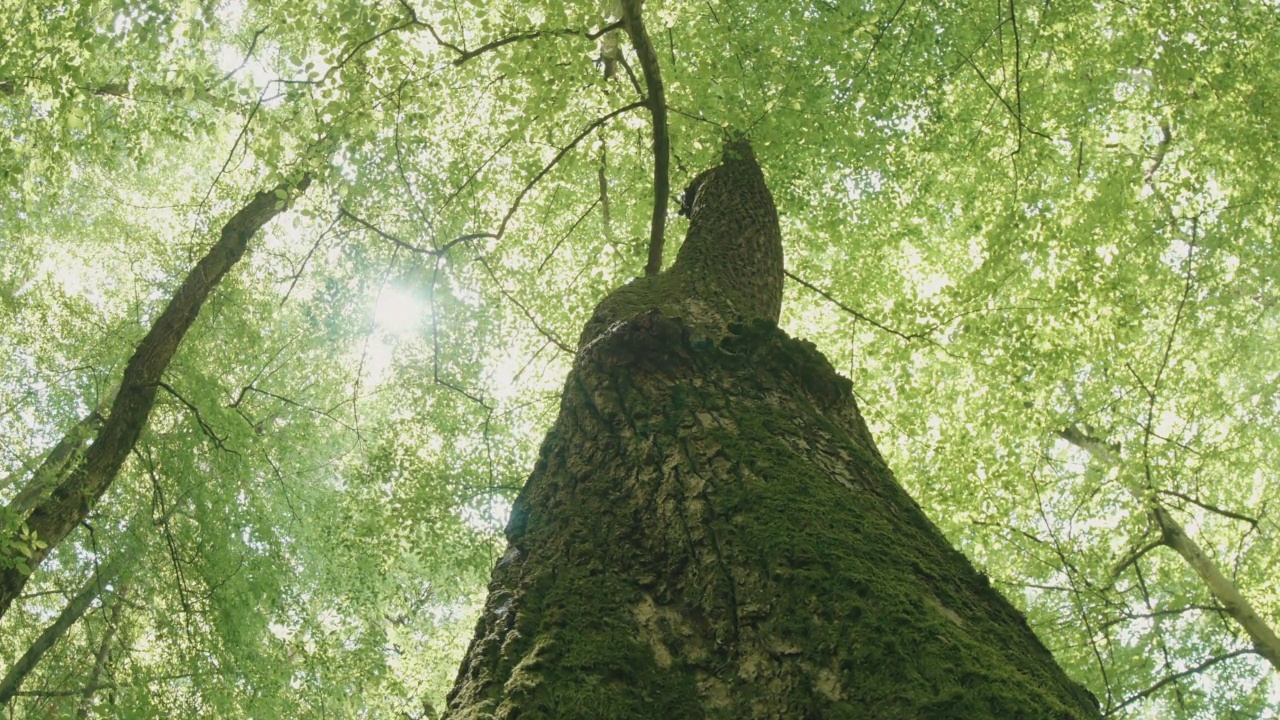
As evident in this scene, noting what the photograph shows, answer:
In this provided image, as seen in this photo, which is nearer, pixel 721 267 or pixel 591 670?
pixel 591 670

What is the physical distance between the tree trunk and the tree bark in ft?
10.6

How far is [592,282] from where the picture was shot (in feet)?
23.9

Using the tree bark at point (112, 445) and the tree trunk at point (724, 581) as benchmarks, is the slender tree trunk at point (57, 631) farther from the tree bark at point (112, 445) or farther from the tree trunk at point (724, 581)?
the tree trunk at point (724, 581)

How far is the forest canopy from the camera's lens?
6.60 meters

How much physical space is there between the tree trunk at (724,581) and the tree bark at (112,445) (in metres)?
3.22

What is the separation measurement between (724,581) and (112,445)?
5.82 metres

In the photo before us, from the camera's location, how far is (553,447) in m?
3.01

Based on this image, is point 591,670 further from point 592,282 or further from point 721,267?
point 592,282

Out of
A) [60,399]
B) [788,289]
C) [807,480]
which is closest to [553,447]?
[807,480]

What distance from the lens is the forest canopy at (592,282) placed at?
6.60 meters

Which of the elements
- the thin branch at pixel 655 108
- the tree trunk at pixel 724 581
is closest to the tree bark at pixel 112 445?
the thin branch at pixel 655 108

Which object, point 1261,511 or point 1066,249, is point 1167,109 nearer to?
point 1066,249

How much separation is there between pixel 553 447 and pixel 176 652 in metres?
7.35

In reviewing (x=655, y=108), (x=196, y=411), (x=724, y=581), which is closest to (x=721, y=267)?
(x=655, y=108)
